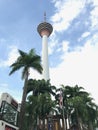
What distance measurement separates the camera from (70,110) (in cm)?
4475

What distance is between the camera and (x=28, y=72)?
3375cm

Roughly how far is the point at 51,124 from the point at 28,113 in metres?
13.2

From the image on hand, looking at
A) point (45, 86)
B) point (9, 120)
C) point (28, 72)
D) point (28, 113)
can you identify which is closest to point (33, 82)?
point (45, 86)

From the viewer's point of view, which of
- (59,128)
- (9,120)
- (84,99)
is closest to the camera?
(9,120)

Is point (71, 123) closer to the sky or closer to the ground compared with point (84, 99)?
closer to the ground

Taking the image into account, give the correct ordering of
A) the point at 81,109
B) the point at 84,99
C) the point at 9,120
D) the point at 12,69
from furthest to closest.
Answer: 1. the point at 84,99
2. the point at 81,109
3. the point at 12,69
4. the point at 9,120

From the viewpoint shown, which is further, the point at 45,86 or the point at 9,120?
the point at 45,86

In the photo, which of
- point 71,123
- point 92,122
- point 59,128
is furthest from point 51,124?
point 92,122

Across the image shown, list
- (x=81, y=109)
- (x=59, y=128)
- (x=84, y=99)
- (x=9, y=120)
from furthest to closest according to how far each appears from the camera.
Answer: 1. (x=59, y=128)
2. (x=84, y=99)
3. (x=81, y=109)
4. (x=9, y=120)

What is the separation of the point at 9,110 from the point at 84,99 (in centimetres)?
2074

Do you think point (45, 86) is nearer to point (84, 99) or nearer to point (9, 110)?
point (84, 99)

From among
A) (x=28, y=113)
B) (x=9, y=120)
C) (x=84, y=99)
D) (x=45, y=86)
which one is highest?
(x=45, y=86)

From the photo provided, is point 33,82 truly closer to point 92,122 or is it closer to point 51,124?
point 51,124

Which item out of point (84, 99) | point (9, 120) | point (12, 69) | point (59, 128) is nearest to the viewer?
point (9, 120)
